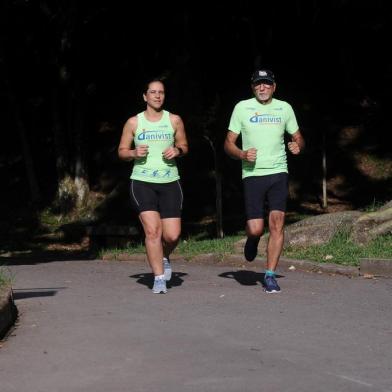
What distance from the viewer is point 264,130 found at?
31.7 ft

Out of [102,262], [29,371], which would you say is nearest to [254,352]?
[29,371]

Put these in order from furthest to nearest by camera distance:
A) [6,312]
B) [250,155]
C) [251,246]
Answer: [251,246]
[250,155]
[6,312]

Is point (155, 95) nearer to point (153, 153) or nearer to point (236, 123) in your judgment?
point (153, 153)

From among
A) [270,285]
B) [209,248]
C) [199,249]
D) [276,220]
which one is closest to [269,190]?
[276,220]

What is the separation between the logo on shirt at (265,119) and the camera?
31.8 ft

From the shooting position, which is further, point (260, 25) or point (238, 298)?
point (260, 25)

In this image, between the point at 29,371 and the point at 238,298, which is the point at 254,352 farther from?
the point at 238,298

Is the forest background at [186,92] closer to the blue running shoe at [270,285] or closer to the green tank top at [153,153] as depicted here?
the green tank top at [153,153]

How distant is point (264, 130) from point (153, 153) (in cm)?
108

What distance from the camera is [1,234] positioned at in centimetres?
2309

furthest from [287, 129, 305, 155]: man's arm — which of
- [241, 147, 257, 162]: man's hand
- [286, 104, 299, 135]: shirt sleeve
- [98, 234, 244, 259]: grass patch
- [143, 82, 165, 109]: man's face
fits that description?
[98, 234, 244, 259]: grass patch

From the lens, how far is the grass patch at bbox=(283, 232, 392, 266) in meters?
11.6

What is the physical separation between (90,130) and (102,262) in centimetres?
1334

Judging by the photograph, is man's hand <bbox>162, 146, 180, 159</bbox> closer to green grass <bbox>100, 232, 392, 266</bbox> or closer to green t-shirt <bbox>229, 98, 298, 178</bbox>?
green t-shirt <bbox>229, 98, 298, 178</bbox>
